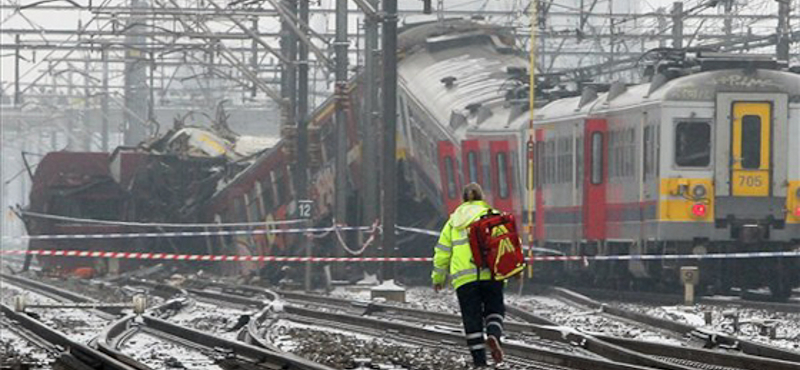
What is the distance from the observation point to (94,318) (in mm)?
20125

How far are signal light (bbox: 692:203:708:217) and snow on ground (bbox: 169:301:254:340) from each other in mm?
5723

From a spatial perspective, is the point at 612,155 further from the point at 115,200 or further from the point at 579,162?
the point at 115,200

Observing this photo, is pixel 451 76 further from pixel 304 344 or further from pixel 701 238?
pixel 304 344

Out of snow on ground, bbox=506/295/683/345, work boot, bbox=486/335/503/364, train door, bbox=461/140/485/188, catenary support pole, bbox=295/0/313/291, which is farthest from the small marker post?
catenary support pole, bbox=295/0/313/291

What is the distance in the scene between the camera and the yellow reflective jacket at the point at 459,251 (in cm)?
1159

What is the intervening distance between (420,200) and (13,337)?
16.4 m

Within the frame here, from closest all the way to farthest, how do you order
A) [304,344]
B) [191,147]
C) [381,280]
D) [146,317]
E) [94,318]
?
[304,344], [146,317], [94,318], [381,280], [191,147]

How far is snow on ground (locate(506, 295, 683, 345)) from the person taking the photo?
1647cm

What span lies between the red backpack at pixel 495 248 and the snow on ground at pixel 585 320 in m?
4.13

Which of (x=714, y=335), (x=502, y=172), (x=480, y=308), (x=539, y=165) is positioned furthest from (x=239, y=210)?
(x=480, y=308)

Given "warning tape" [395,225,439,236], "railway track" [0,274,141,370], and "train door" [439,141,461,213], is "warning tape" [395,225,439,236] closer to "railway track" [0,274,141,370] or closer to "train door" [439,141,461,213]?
"train door" [439,141,461,213]

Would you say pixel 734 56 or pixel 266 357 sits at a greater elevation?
pixel 734 56

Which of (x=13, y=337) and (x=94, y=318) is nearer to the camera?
(x=13, y=337)

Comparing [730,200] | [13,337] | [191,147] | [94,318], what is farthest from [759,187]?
[191,147]
